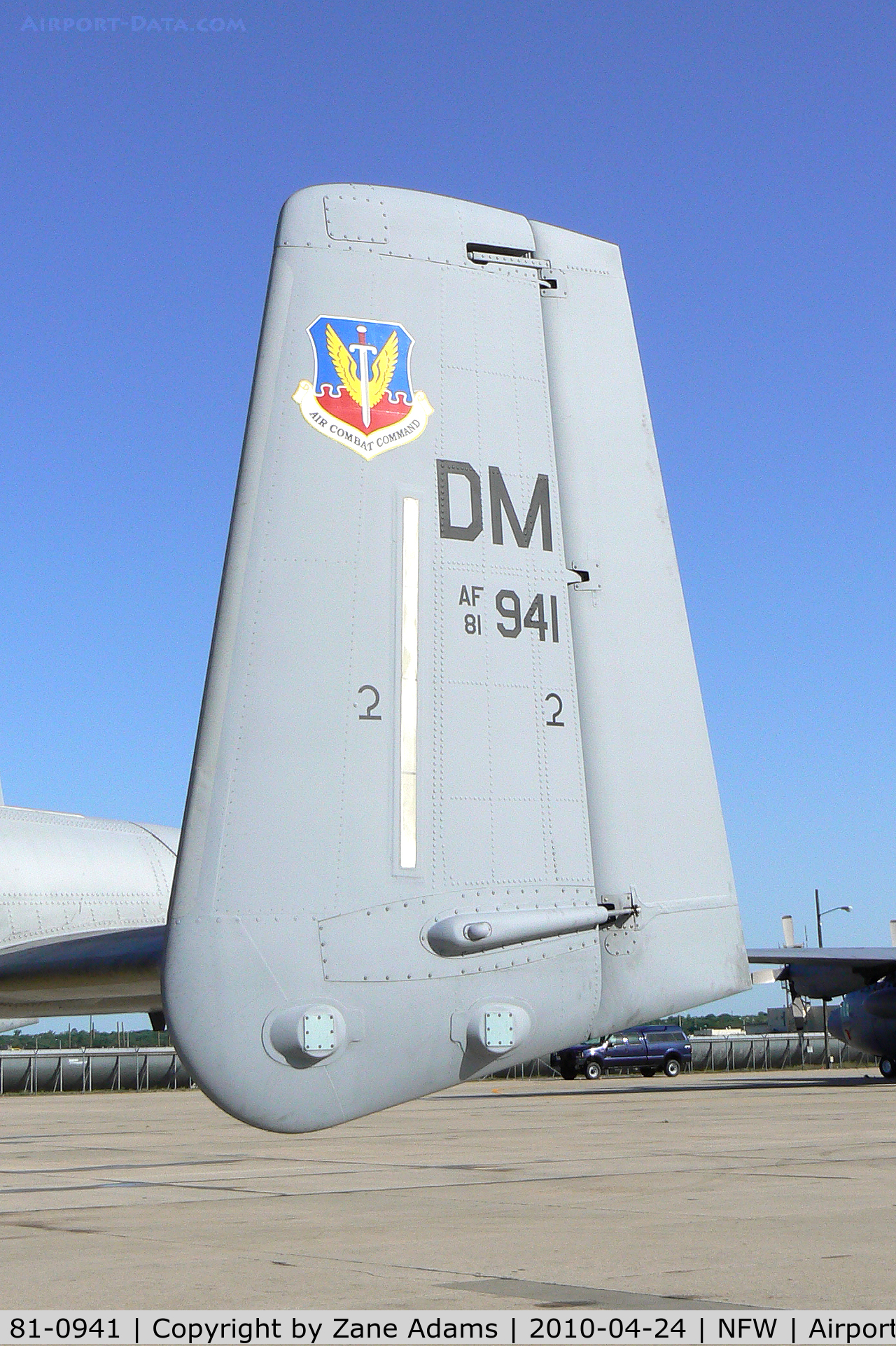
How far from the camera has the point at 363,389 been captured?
536cm

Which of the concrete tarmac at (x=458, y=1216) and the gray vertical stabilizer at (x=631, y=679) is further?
the concrete tarmac at (x=458, y=1216)

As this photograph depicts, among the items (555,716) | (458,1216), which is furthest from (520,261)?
(458,1216)

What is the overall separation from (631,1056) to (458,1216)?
1425 inches

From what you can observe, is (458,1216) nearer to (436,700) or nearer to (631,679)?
(631,679)

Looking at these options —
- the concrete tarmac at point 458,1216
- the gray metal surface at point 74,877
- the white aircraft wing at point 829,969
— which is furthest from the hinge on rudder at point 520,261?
the white aircraft wing at point 829,969

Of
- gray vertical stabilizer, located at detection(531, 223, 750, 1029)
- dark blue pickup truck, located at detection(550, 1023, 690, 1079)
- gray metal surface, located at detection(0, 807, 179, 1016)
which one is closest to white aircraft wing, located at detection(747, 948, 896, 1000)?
dark blue pickup truck, located at detection(550, 1023, 690, 1079)

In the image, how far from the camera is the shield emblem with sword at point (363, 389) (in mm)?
5285

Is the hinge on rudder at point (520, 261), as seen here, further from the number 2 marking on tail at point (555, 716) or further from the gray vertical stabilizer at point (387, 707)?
the number 2 marking on tail at point (555, 716)

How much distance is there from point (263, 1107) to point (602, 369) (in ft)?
10.9

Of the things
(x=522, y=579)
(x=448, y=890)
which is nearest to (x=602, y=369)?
(x=522, y=579)

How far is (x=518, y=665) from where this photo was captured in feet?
17.9

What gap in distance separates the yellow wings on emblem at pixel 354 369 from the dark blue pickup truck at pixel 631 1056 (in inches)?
1567

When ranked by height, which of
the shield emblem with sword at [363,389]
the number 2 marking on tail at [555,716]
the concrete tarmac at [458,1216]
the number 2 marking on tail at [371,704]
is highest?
the shield emblem with sword at [363,389]

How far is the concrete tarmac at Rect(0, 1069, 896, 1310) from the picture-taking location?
6.53 metres
